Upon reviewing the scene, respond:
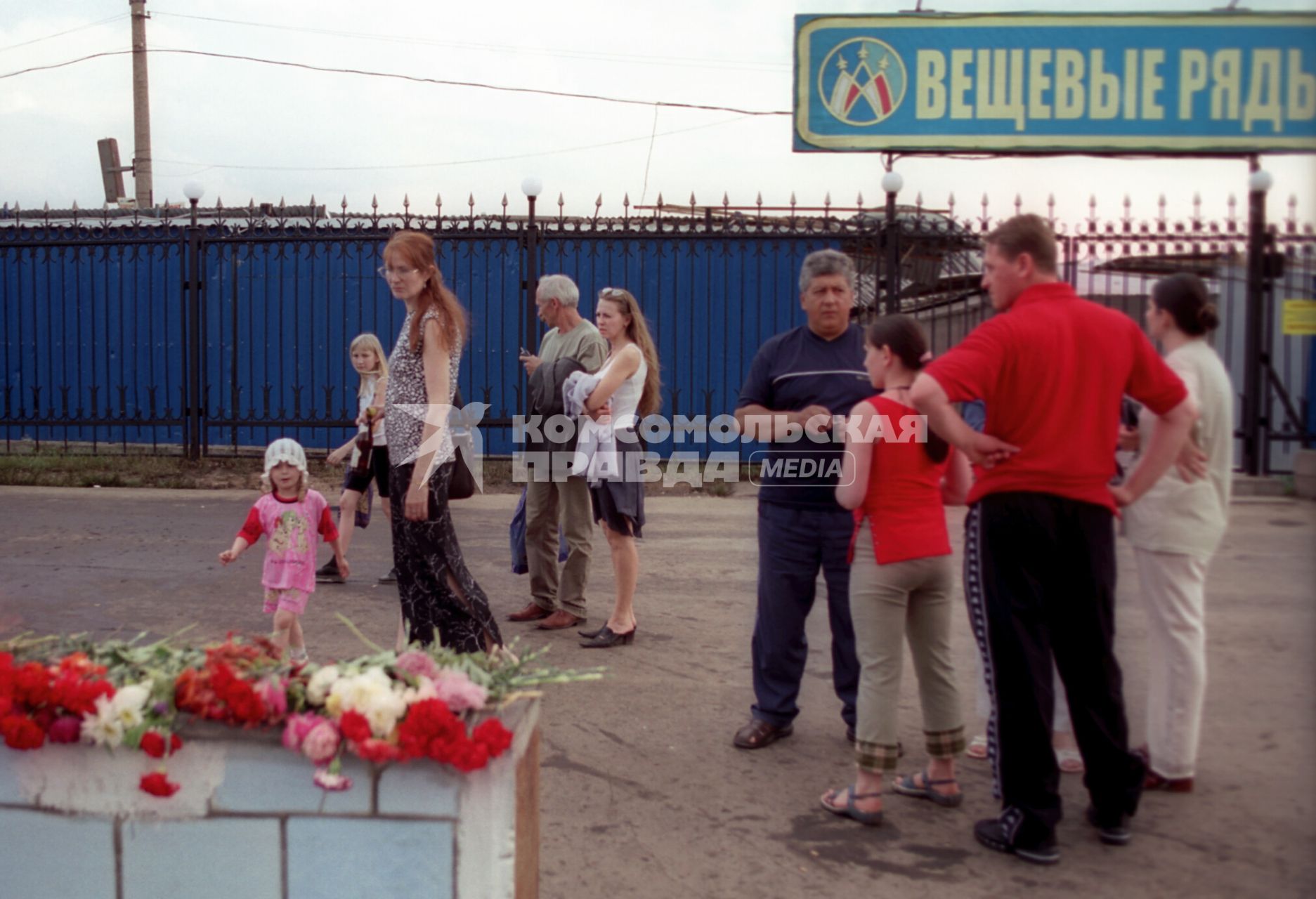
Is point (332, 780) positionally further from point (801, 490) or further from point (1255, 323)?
point (1255, 323)

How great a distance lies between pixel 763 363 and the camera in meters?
4.42

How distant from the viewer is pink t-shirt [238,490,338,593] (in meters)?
5.11

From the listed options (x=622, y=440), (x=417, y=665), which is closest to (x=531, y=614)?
(x=622, y=440)

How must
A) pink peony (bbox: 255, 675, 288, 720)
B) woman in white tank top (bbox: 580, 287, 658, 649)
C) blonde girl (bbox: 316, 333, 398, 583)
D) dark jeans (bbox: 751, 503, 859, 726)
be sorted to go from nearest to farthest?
pink peony (bbox: 255, 675, 288, 720) → dark jeans (bbox: 751, 503, 859, 726) → woman in white tank top (bbox: 580, 287, 658, 649) → blonde girl (bbox: 316, 333, 398, 583)

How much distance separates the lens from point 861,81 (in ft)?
30.8

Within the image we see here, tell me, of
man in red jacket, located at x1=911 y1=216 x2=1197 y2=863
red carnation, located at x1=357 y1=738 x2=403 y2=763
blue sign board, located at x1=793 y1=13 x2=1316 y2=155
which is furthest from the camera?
blue sign board, located at x1=793 y1=13 x2=1316 y2=155

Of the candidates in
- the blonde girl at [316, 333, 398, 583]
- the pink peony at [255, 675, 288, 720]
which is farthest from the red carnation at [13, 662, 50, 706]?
the blonde girl at [316, 333, 398, 583]

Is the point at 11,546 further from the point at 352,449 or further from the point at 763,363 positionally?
the point at 763,363

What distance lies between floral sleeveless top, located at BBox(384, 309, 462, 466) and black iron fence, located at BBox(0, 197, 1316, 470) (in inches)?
240

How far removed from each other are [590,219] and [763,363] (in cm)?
786

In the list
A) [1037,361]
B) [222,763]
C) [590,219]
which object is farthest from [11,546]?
[1037,361]

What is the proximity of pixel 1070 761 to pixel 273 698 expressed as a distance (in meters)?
2.88

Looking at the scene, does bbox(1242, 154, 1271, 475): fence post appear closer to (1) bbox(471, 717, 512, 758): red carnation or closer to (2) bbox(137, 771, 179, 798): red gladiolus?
(1) bbox(471, 717, 512, 758): red carnation

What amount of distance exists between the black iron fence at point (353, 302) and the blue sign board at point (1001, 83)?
1.44m
